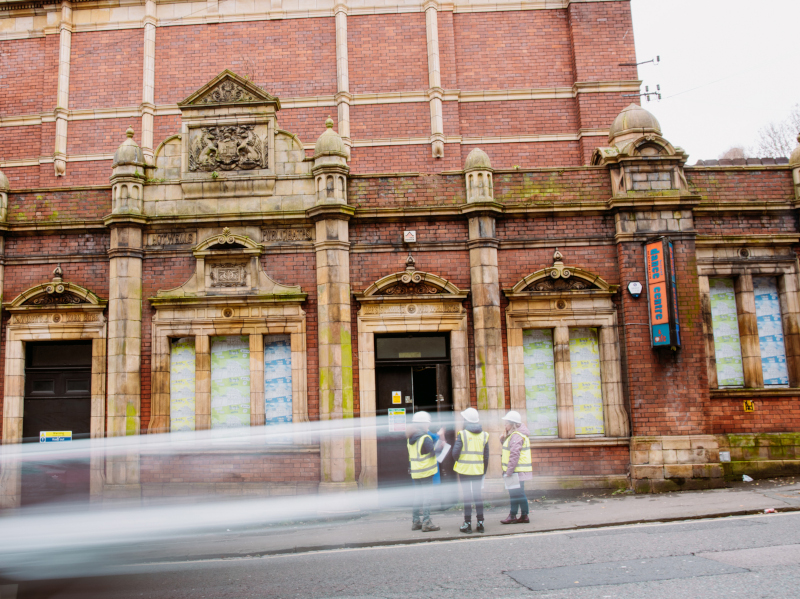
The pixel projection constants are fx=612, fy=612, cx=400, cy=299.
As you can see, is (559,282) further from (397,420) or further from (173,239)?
(173,239)

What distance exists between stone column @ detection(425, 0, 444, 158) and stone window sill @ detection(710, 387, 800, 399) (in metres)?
9.39

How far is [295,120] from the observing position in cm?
1766

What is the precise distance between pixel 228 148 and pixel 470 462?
25.7 ft

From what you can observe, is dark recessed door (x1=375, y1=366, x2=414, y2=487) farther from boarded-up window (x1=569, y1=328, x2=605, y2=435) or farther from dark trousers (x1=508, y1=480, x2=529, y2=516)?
boarded-up window (x1=569, y1=328, x2=605, y2=435)

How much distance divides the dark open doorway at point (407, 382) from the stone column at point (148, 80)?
32.5 feet

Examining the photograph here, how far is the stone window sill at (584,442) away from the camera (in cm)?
1153

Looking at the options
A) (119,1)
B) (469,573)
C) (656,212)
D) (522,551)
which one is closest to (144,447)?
(469,573)

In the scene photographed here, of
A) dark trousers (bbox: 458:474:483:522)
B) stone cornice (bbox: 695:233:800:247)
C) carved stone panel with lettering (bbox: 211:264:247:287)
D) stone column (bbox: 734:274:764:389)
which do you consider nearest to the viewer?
dark trousers (bbox: 458:474:483:522)

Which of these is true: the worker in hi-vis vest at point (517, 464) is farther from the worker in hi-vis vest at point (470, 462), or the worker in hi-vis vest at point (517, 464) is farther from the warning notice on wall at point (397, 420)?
the warning notice on wall at point (397, 420)

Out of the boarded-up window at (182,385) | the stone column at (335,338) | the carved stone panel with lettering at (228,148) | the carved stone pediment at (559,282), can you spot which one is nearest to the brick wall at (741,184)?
the carved stone pediment at (559,282)

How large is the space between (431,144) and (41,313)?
1069 centimetres

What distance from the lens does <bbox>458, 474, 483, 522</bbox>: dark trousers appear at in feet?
28.3

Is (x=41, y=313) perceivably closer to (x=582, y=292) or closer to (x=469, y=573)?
(x=469, y=573)

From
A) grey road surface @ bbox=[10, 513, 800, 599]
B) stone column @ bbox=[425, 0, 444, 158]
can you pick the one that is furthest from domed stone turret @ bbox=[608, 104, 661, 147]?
grey road surface @ bbox=[10, 513, 800, 599]
